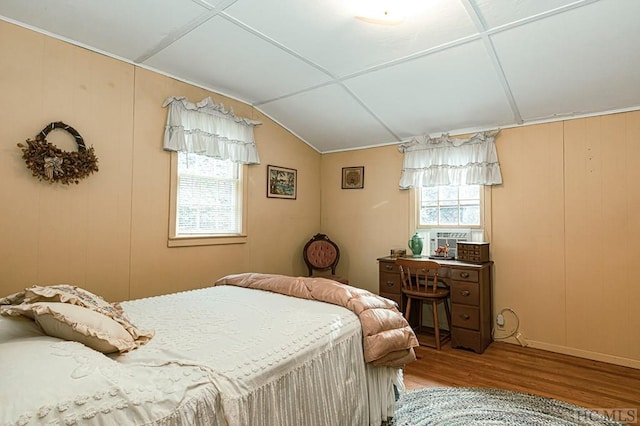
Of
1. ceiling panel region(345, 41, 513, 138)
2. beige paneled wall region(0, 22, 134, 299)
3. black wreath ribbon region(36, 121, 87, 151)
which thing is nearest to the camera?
beige paneled wall region(0, 22, 134, 299)

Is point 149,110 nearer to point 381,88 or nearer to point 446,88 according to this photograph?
point 381,88

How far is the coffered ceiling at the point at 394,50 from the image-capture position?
88.9 inches

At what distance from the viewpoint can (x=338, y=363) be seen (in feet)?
5.43

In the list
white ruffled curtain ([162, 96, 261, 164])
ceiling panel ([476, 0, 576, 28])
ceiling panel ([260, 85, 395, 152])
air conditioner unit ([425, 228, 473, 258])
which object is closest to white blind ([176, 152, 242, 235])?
white ruffled curtain ([162, 96, 261, 164])

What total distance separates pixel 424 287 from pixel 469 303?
1.53 feet

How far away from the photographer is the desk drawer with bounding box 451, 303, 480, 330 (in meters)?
3.31

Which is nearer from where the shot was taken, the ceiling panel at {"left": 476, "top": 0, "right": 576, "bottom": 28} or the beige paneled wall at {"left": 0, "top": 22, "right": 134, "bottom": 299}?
the ceiling panel at {"left": 476, "top": 0, "right": 576, "bottom": 28}

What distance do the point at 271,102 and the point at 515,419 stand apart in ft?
11.7

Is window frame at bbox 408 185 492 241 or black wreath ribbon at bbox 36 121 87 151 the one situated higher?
black wreath ribbon at bbox 36 121 87 151

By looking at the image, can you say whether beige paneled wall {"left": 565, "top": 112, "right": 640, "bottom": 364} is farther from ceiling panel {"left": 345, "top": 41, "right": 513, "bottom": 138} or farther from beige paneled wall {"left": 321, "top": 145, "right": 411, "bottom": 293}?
beige paneled wall {"left": 321, "top": 145, "right": 411, "bottom": 293}

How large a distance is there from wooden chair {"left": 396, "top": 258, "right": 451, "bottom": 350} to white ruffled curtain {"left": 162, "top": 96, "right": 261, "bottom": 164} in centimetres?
207

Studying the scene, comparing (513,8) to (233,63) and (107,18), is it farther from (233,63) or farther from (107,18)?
(107,18)

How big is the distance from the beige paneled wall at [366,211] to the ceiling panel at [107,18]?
9.08 feet

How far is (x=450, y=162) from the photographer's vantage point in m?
3.85
